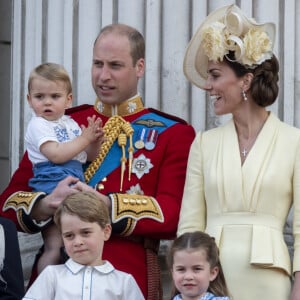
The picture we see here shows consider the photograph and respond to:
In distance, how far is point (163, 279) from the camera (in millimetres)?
7785

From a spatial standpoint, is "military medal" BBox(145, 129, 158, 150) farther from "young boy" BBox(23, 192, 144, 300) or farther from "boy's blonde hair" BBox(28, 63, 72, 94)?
"young boy" BBox(23, 192, 144, 300)

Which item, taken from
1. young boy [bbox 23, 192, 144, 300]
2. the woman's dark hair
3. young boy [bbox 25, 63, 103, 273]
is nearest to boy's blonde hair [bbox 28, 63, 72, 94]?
young boy [bbox 25, 63, 103, 273]

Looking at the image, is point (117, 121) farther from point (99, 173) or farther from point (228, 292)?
point (228, 292)

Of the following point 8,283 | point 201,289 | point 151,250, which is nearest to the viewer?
point 201,289

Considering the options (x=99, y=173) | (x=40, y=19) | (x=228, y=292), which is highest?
(x=40, y=19)

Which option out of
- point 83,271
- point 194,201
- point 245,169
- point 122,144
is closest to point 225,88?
point 245,169

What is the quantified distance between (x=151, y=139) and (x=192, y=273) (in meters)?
1.15

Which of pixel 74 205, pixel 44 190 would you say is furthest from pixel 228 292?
pixel 44 190

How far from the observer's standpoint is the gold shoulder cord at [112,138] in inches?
293

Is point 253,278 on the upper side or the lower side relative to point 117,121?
lower

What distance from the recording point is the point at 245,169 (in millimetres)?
6945

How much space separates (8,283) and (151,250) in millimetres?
751

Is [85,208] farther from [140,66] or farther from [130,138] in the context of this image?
[140,66]

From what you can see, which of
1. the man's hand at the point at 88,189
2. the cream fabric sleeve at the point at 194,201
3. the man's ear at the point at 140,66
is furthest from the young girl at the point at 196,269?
the man's ear at the point at 140,66
